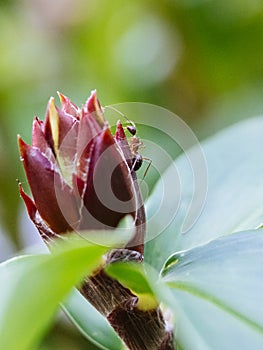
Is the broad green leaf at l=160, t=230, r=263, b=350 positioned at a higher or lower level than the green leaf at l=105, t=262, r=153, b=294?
lower

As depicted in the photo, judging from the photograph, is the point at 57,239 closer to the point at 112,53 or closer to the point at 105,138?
the point at 105,138

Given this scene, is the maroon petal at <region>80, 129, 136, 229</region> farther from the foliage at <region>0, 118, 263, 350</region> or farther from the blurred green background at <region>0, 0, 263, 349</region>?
the blurred green background at <region>0, 0, 263, 349</region>

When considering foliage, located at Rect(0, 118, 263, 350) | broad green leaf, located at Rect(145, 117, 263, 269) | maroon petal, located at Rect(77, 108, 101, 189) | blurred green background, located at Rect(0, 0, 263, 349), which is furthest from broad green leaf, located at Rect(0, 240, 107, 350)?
blurred green background, located at Rect(0, 0, 263, 349)

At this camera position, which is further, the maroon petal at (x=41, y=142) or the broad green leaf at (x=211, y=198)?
the broad green leaf at (x=211, y=198)

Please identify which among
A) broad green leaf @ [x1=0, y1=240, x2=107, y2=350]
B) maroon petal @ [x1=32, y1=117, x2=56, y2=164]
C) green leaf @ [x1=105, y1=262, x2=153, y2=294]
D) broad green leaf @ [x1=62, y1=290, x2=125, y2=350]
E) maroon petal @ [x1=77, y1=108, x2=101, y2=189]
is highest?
maroon petal @ [x1=32, y1=117, x2=56, y2=164]

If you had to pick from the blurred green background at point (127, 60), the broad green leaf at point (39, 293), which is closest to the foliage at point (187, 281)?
the broad green leaf at point (39, 293)

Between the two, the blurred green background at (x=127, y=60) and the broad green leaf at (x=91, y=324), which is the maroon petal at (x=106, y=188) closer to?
the broad green leaf at (x=91, y=324)
